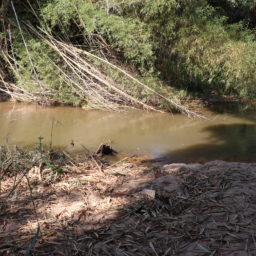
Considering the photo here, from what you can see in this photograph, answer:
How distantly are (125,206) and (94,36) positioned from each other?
6.31m

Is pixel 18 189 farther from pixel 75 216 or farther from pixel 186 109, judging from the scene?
pixel 186 109

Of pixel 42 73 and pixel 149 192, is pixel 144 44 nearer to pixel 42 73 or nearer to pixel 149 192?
pixel 42 73

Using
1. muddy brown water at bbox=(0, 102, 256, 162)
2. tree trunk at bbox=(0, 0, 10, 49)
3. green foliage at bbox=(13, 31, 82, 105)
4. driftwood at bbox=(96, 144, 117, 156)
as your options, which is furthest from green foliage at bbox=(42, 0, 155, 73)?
driftwood at bbox=(96, 144, 117, 156)

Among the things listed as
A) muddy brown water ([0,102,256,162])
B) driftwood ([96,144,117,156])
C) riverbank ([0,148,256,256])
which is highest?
riverbank ([0,148,256,256])

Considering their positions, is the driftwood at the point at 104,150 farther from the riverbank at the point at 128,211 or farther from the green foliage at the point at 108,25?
the green foliage at the point at 108,25

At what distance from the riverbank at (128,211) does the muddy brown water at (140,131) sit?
5.63 ft

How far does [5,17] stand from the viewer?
8.35m

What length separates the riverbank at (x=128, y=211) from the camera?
2197mm

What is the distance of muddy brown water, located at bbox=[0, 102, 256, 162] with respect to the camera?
557 centimetres

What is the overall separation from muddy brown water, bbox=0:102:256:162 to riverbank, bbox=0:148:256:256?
1.72 m

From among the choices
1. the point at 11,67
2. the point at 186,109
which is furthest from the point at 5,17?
the point at 186,109

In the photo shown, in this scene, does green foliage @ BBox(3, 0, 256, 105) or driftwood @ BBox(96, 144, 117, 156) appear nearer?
driftwood @ BBox(96, 144, 117, 156)

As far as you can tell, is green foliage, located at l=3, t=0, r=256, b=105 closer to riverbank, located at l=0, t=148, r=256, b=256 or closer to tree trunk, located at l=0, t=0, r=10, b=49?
tree trunk, located at l=0, t=0, r=10, b=49

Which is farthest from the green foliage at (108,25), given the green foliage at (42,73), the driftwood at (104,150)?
the driftwood at (104,150)
